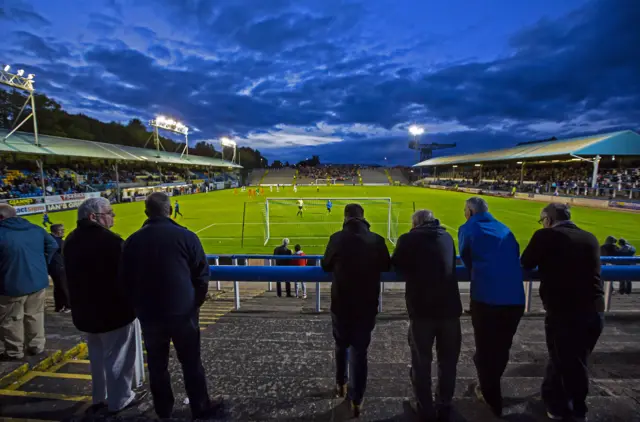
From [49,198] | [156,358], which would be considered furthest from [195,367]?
[49,198]

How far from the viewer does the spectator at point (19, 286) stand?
3.81 metres

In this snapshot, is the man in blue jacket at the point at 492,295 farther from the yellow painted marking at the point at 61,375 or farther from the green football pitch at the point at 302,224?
the green football pitch at the point at 302,224

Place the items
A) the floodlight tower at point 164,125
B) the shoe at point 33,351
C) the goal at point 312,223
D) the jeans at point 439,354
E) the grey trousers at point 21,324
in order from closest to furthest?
the jeans at point 439,354 → the shoe at point 33,351 → the grey trousers at point 21,324 → the goal at point 312,223 → the floodlight tower at point 164,125

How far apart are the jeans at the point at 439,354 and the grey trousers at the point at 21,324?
415 centimetres

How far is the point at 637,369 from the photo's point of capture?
3.18 meters

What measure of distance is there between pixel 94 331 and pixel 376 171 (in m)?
98.5

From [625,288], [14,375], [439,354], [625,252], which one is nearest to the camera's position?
[439,354]

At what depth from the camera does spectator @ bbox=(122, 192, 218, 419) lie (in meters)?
2.43

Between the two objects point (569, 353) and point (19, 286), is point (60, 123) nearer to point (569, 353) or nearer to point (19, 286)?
point (19, 286)

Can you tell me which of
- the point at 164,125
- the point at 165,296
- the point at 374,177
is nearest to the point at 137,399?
the point at 165,296

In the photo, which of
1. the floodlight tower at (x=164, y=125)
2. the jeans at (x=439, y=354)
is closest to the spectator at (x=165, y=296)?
the jeans at (x=439, y=354)

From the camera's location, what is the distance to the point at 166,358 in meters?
2.55

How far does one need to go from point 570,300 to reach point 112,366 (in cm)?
372

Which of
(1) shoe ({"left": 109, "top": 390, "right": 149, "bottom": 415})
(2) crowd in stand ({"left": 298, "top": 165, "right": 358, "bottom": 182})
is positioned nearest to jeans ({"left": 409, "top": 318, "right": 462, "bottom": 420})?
(1) shoe ({"left": 109, "top": 390, "right": 149, "bottom": 415})
